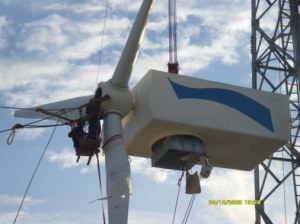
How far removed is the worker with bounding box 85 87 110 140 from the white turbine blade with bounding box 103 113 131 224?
1.38 ft

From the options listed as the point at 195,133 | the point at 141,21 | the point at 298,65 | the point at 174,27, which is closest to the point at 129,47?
the point at 141,21

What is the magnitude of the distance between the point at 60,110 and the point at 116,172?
423cm

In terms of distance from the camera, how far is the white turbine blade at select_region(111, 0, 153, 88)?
2634 centimetres

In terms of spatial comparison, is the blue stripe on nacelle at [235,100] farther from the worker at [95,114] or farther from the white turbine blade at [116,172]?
the white turbine blade at [116,172]

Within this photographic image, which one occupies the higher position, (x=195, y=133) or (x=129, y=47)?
(x=129, y=47)

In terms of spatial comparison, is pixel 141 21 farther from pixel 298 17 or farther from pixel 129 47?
pixel 298 17

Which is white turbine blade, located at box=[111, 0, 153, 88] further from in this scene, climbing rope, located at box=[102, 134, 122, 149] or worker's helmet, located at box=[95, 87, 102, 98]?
climbing rope, located at box=[102, 134, 122, 149]

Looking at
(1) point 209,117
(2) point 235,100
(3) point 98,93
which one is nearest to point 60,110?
(3) point 98,93

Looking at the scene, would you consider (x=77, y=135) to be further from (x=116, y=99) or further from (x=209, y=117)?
(x=209, y=117)

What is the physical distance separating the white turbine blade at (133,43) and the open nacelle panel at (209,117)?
1.40 m

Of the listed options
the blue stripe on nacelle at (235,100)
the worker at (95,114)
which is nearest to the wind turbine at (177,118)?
the blue stripe on nacelle at (235,100)

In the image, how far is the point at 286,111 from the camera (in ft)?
99.0

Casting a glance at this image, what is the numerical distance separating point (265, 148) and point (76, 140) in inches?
357

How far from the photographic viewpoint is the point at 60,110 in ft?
88.8
